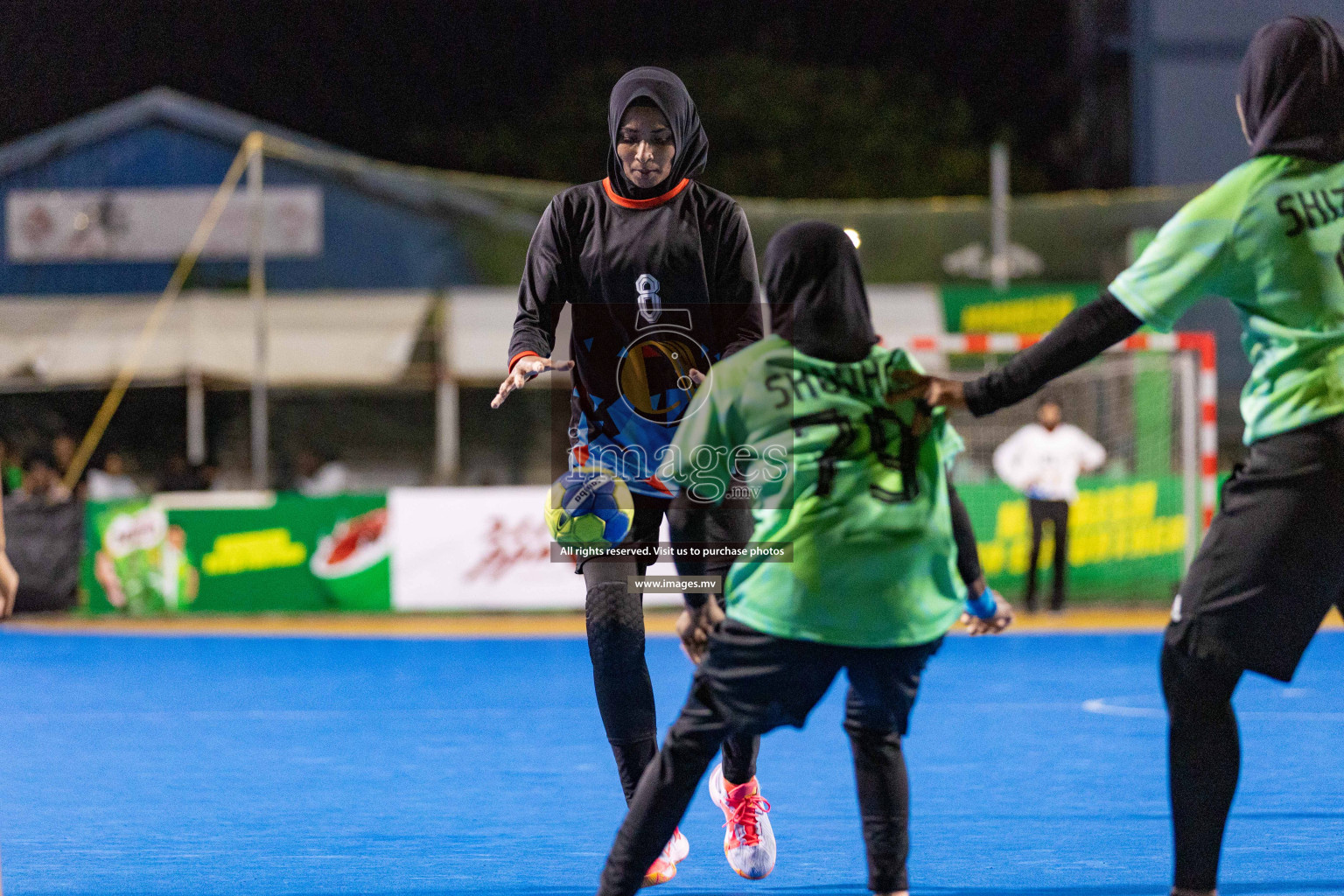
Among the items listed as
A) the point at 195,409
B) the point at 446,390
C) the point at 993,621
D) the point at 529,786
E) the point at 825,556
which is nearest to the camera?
the point at 825,556

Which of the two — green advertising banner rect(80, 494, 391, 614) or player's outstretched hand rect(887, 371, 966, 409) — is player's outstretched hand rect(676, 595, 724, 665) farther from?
green advertising banner rect(80, 494, 391, 614)

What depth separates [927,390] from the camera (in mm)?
3344

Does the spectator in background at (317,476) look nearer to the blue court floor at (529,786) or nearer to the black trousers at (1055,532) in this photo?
the blue court floor at (529,786)

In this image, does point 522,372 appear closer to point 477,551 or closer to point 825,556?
point 825,556

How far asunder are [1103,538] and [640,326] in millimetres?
11393

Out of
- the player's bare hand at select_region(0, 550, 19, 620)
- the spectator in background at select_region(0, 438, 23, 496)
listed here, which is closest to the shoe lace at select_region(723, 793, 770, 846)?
the player's bare hand at select_region(0, 550, 19, 620)

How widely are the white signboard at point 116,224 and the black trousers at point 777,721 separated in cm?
1520

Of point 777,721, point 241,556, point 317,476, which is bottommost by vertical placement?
point 241,556

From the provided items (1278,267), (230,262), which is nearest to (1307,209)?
(1278,267)

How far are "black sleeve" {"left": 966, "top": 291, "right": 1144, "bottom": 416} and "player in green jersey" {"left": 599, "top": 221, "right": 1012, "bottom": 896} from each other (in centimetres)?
14

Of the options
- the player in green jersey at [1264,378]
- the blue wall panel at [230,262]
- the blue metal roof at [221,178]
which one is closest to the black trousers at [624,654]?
the player in green jersey at [1264,378]

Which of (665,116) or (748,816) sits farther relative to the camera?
(748,816)

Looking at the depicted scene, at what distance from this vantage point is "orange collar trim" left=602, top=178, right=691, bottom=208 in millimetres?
4359

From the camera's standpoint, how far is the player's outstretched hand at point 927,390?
3.32 metres
